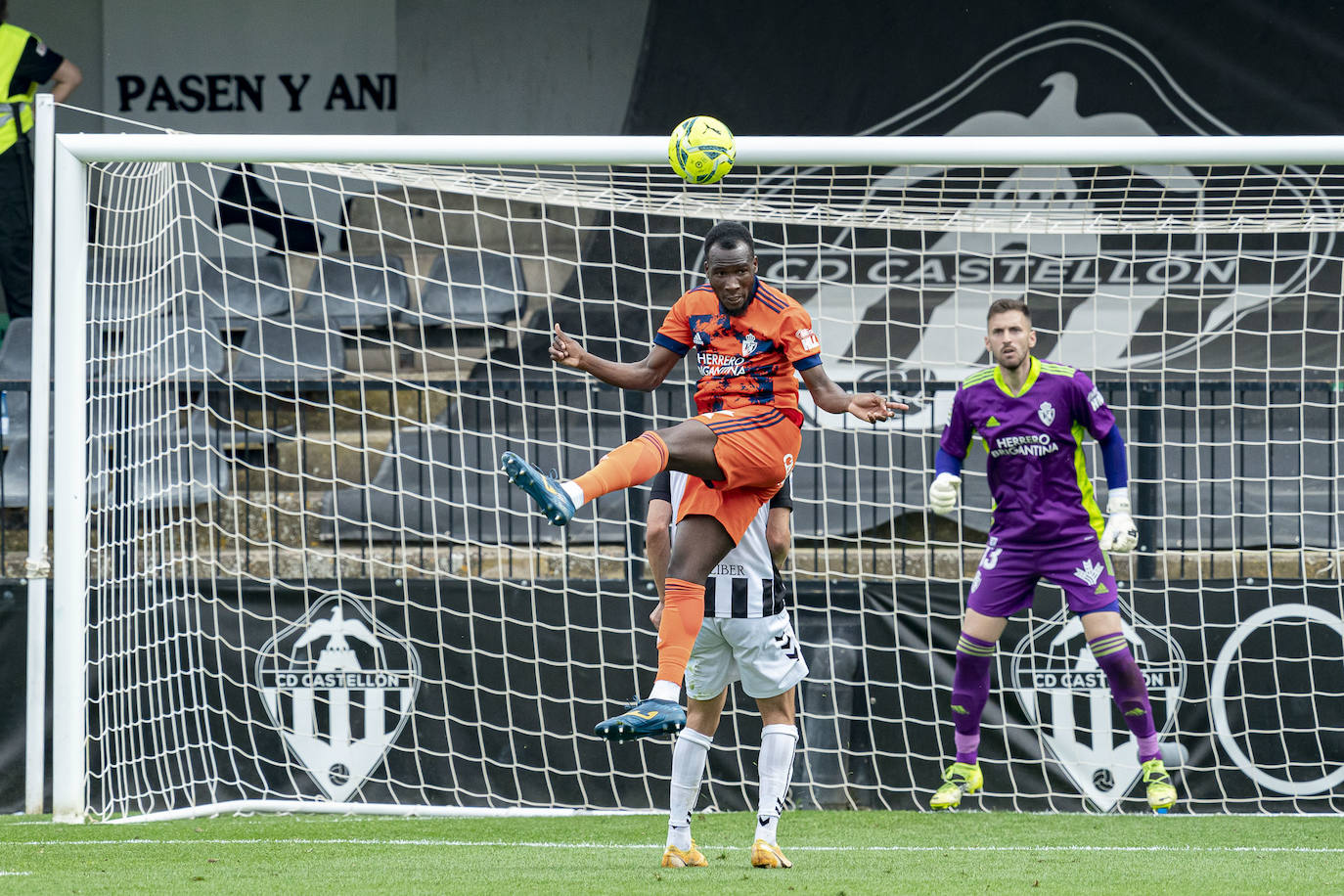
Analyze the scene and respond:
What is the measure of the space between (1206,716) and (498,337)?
5.16m

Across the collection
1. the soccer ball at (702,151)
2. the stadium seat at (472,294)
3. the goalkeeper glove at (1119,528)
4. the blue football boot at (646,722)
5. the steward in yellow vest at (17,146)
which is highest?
the steward in yellow vest at (17,146)

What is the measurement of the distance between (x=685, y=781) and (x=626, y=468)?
1089 millimetres

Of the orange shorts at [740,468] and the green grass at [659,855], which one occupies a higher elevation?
the orange shorts at [740,468]

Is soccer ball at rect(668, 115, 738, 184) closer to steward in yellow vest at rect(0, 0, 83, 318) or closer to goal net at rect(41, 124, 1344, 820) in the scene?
goal net at rect(41, 124, 1344, 820)

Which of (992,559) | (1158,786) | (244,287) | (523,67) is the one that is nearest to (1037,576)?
(992,559)

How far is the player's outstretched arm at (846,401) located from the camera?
479 cm

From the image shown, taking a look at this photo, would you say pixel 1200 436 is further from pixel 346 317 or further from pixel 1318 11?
pixel 346 317

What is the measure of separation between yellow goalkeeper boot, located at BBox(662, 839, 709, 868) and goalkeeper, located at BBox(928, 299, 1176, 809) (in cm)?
187

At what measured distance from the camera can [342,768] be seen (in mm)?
7145

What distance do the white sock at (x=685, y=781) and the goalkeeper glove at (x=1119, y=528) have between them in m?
2.09

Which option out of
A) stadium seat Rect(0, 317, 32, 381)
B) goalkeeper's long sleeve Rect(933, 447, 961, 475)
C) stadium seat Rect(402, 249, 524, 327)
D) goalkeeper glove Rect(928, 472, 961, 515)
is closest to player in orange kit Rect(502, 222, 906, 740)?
goalkeeper glove Rect(928, 472, 961, 515)

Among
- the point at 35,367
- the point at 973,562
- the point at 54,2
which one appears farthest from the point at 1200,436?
the point at 54,2

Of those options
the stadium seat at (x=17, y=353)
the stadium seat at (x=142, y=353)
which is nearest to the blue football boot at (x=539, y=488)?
the stadium seat at (x=142, y=353)

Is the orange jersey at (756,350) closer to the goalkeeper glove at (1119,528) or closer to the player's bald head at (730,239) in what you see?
the player's bald head at (730,239)
